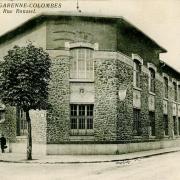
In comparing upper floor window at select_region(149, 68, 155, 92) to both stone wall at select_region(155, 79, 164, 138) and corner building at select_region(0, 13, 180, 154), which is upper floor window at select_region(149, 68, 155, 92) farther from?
corner building at select_region(0, 13, 180, 154)

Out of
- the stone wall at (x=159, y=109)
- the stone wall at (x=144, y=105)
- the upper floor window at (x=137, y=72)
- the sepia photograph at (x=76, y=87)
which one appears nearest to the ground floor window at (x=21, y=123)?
the sepia photograph at (x=76, y=87)

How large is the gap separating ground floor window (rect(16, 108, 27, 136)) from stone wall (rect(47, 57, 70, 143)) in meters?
2.28

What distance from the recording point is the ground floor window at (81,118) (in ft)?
70.2

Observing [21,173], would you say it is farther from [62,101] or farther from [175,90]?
[175,90]

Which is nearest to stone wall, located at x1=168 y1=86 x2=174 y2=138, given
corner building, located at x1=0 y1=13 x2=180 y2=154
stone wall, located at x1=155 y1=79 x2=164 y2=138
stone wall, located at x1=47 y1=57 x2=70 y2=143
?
stone wall, located at x1=155 y1=79 x2=164 y2=138

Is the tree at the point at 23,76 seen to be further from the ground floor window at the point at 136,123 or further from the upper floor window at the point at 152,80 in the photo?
the upper floor window at the point at 152,80

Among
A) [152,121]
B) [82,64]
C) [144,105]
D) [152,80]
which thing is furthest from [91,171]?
[152,80]

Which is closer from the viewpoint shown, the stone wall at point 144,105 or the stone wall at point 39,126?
the stone wall at point 39,126

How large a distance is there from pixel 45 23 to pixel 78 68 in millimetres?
2501

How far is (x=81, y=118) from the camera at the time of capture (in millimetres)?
21406

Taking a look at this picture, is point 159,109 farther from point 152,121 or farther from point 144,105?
point 144,105

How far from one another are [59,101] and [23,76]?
403cm

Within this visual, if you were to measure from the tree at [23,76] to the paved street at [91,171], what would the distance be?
8.02 feet

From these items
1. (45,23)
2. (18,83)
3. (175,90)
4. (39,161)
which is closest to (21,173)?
(39,161)
